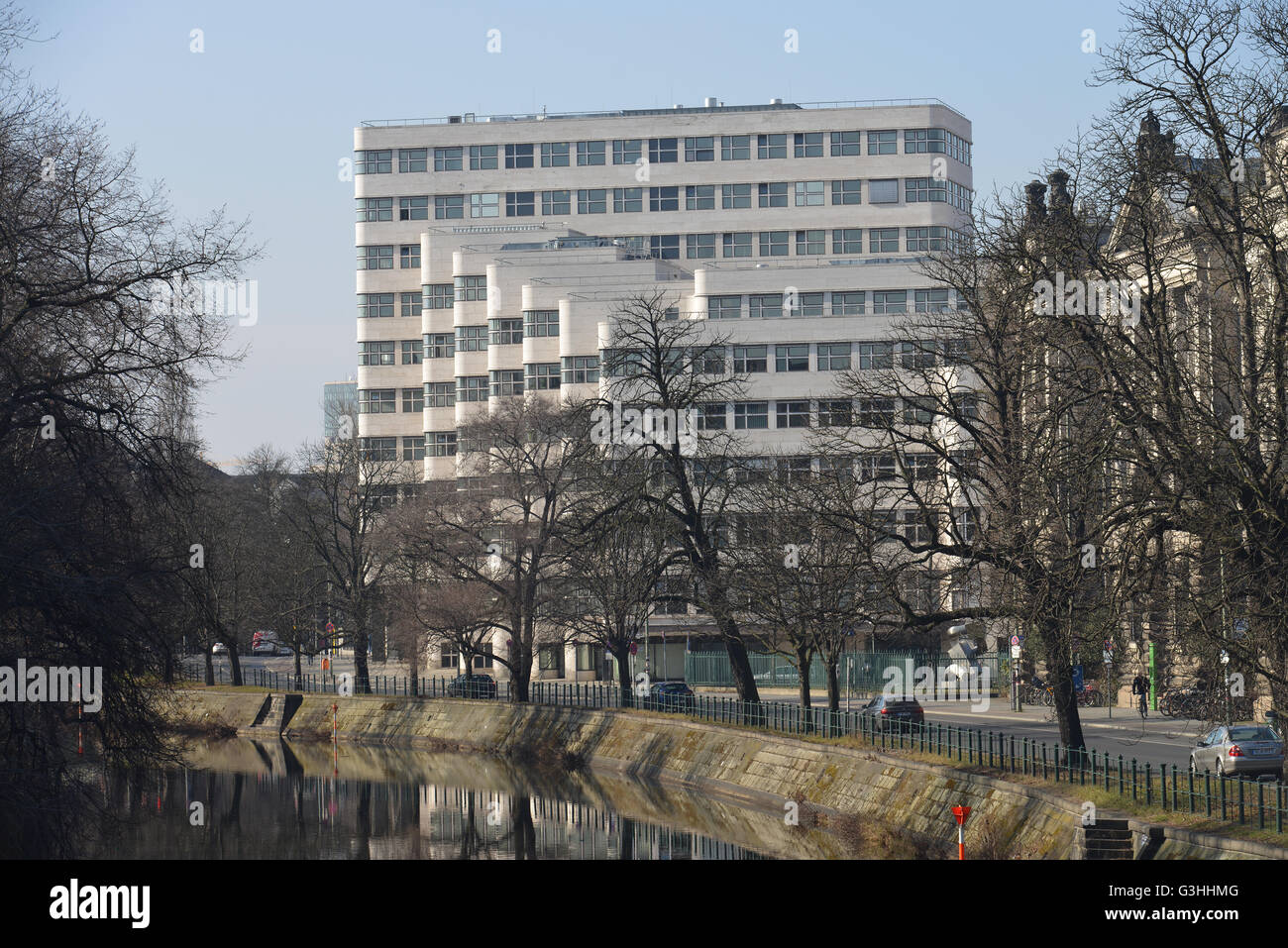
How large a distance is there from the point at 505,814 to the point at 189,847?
28.7 ft

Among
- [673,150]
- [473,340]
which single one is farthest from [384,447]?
[673,150]

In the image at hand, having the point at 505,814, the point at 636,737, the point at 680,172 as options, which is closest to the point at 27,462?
the point at 505,814

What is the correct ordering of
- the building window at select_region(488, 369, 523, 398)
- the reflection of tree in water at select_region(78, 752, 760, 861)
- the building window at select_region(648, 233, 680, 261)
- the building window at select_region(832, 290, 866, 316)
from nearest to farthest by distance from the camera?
the reflection of tree in water at select_region(78, 752, 760, 861), the building window at select_region(832, 290, 866, 316), the building window at select_region(488, 369, 523, 398), the building window at select_region(648, 233, 680, 261)

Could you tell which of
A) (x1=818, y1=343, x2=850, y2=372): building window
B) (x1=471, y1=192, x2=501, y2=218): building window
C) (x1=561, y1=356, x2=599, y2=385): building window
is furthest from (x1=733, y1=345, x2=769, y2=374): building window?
(x1=471, y1=192, x2=501, y2=218): building window

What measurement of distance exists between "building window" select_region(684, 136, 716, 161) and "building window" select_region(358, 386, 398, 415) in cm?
2410

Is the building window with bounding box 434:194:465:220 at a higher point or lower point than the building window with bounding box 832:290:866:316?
higher

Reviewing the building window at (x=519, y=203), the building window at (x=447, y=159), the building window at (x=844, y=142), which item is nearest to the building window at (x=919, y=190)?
the building window at (x=844, y=142)

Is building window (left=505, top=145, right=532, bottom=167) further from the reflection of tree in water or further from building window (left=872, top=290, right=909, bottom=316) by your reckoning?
the reflection of tree in water

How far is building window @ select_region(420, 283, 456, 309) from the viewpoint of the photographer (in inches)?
3895

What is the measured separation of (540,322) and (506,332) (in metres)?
3.18

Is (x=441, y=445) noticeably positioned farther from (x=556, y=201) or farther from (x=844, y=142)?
(x=844, y=142)

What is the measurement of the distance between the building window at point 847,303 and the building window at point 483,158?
87.7 ft

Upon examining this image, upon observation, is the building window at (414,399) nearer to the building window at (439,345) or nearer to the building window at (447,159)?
the building window at (439,345)

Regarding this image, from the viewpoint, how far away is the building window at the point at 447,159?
10312 cm
